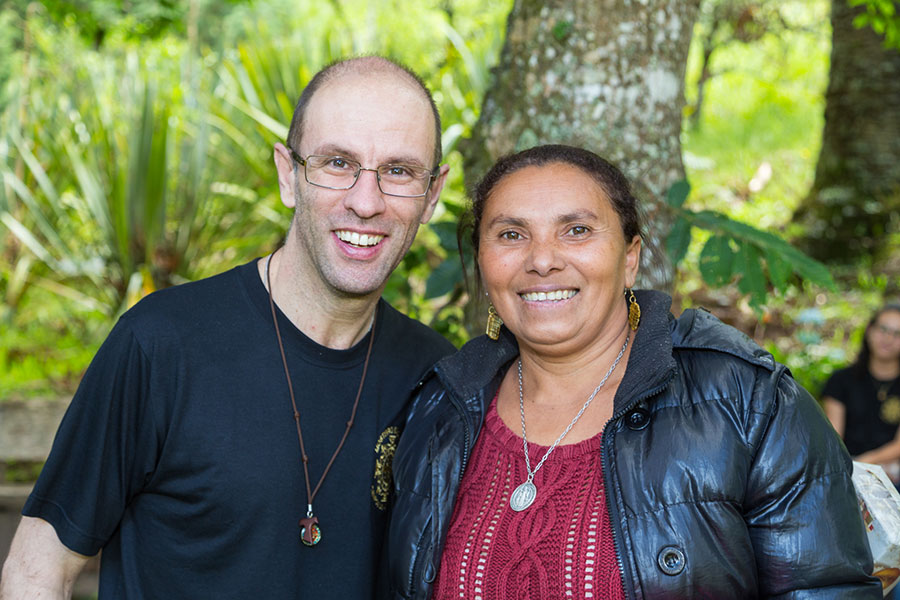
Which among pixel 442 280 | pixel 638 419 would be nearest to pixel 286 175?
pixel 442 280

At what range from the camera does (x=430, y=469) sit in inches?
89.4

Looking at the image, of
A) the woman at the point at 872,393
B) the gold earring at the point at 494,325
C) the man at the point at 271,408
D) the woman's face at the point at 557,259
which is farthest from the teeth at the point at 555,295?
the woman at the point at 872,393

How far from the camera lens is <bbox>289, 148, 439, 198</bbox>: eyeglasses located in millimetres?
2299

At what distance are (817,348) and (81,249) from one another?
5.40m

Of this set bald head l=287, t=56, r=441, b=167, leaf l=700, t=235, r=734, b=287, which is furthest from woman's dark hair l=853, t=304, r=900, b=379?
bald head l=287, t=56, r=441, b=167

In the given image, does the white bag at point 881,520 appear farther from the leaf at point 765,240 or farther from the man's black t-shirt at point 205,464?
the man's black t-shirt at point 205,464

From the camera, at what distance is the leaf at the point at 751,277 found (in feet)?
9.79

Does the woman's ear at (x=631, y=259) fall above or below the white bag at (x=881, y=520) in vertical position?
above

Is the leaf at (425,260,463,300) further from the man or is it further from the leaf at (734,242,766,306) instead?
the leaf at (734,242,766,306)

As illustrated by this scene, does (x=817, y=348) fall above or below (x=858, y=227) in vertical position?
below

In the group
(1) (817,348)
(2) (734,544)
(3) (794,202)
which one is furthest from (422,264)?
(3) (794,202)

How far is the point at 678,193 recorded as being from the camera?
3.07m

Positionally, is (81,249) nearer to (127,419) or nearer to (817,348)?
(127,419)

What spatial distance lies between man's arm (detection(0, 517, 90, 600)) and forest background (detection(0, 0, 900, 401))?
5.05ft
